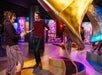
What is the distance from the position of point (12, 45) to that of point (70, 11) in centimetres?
202

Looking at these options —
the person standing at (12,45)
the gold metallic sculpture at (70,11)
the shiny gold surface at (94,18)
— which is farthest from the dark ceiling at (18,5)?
the gold metallic sculpture at (70,11)

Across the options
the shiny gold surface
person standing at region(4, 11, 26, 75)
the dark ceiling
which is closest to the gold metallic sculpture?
the shiny gold surface

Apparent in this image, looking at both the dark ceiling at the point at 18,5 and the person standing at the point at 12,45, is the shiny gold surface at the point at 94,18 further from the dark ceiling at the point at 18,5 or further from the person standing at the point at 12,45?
the dark ceiling at the point at 18,5

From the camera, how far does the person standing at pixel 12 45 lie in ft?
14.2

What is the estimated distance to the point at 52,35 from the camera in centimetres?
1955

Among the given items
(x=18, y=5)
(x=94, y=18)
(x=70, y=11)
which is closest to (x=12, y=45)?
(x=94, y=18)

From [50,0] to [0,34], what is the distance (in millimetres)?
13988

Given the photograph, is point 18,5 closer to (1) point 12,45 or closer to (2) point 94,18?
(1) point 12,45

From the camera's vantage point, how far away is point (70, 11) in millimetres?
2715

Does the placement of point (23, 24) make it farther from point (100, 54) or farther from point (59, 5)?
point (59, 5)

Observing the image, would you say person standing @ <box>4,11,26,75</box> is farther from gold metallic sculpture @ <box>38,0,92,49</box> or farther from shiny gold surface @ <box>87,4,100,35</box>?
gold metallic sculpture @ <box>38,0,92,49</box>

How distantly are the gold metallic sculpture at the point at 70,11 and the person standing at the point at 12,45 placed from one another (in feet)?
5.94

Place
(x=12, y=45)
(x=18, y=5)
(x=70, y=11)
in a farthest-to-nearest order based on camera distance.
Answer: (x=18, y=5)
(x=12, y=45)
(x=70, y=11)

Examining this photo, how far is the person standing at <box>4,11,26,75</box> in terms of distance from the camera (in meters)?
4.34
